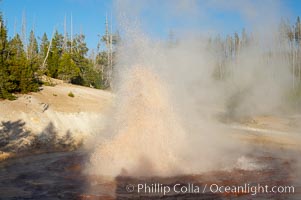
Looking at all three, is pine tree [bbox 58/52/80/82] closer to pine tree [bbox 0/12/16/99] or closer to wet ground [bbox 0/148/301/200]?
pine tree [bbox 0/12/16/99]

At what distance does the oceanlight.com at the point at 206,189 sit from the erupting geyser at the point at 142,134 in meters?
1.32

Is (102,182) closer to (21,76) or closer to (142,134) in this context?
(142,134)

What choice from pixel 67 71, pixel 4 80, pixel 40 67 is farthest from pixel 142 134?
pixel 67 71

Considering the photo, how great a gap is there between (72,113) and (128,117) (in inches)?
398

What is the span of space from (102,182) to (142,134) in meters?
2.49

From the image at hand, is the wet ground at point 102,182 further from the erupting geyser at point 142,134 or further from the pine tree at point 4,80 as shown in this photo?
the pine tree at point 4,80

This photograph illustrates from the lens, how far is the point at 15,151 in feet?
46.1

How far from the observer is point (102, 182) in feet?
29.7

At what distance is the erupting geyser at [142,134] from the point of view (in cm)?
1040

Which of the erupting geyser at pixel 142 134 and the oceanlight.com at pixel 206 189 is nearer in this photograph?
Answer: the oceanlight.com at pixel 206 189

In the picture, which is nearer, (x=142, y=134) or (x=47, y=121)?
(x=142, y=134)

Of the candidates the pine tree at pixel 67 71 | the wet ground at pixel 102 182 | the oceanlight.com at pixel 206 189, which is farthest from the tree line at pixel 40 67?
the oceanlight.com at pixel 206 189

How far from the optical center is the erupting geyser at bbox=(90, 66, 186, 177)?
10398 millimetres

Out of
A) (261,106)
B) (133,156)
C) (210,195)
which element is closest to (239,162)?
(133,156)
